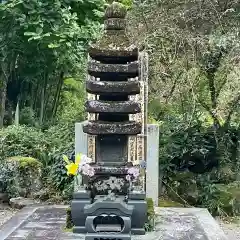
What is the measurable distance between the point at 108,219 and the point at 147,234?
0.59 meters

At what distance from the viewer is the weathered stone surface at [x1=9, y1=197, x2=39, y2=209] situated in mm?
9297

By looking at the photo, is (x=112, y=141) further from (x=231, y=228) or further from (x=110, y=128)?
(x=231, y=228)

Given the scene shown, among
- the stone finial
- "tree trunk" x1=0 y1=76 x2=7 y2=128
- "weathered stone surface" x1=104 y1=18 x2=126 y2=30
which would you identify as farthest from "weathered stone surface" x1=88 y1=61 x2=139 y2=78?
"tree trunk" x1=0 y1=76 x2=7 y2=128

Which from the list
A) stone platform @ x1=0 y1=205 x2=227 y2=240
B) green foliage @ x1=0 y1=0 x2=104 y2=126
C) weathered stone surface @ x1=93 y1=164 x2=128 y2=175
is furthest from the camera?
green foliage @ x1=0 y1=0 x2=104 y2=126

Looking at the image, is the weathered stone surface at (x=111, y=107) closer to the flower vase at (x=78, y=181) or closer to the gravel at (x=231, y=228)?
the flower vase at (x=78, y=181)

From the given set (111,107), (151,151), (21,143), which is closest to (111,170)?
(111,107)

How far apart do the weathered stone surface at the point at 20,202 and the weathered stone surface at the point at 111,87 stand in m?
3.39

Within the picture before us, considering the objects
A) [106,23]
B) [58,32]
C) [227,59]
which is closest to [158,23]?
[227,59]

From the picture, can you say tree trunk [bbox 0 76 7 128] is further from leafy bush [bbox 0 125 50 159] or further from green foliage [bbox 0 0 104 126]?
leafy bush [bbox 0 125 50 159]

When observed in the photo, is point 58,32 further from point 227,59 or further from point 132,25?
point 227,59

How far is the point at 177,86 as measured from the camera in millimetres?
9484

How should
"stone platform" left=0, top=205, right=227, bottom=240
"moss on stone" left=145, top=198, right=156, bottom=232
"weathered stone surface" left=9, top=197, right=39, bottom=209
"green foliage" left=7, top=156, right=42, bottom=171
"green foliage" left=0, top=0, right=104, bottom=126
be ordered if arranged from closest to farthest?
1. "stone platform" left=0, top=205, right=227, bottom=240
2. "moss on stone" left=145, top=198, right=156, bottom=232
3. "weathered stone surface" left=9, top=197, right=39, bottom=209
4. "green foliage" left=7, top=156, right=42, bottom=171
5. "green foliage" left=0, top=0, right=104, bottom=126

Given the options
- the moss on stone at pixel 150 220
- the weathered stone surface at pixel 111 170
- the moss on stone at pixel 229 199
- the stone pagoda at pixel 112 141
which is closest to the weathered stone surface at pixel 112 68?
the stone pagoda at pixel 112 141

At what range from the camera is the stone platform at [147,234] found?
6.67 m
